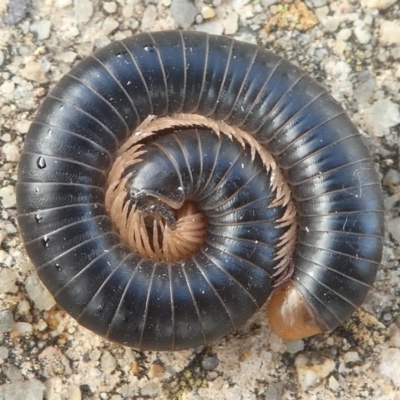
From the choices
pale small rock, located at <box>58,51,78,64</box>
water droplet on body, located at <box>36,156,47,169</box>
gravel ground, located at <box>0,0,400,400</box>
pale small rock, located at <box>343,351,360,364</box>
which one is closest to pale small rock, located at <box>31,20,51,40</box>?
gravel ground, located at <box>0,0,400,400</box>

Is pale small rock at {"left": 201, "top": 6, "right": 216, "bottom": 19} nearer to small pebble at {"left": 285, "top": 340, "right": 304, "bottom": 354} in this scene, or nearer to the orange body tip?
the orange body tip

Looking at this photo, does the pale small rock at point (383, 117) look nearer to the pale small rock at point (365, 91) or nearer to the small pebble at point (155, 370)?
the pale small rock at point (365, 91)

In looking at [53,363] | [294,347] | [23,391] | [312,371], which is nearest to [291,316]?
[294,347]

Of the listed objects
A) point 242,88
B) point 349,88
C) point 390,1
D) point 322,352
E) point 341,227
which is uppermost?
point 390,1

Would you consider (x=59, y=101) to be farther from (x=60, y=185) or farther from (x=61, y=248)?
(x=61, y=248)

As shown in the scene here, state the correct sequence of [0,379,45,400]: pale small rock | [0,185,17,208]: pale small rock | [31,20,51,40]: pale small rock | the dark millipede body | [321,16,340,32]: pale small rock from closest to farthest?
1. the dark millipede body
2. [0,379,45,400]: pale small rock
3. [0,185,17,208]: pale small rock
4. [31,20,51,40]: pale small rock
5. [321,16,340,32]: pale small rock

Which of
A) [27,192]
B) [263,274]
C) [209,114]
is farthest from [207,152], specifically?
[27,192]

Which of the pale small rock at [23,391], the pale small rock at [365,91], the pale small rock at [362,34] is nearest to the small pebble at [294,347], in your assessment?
the pale small rock at [23,391]
